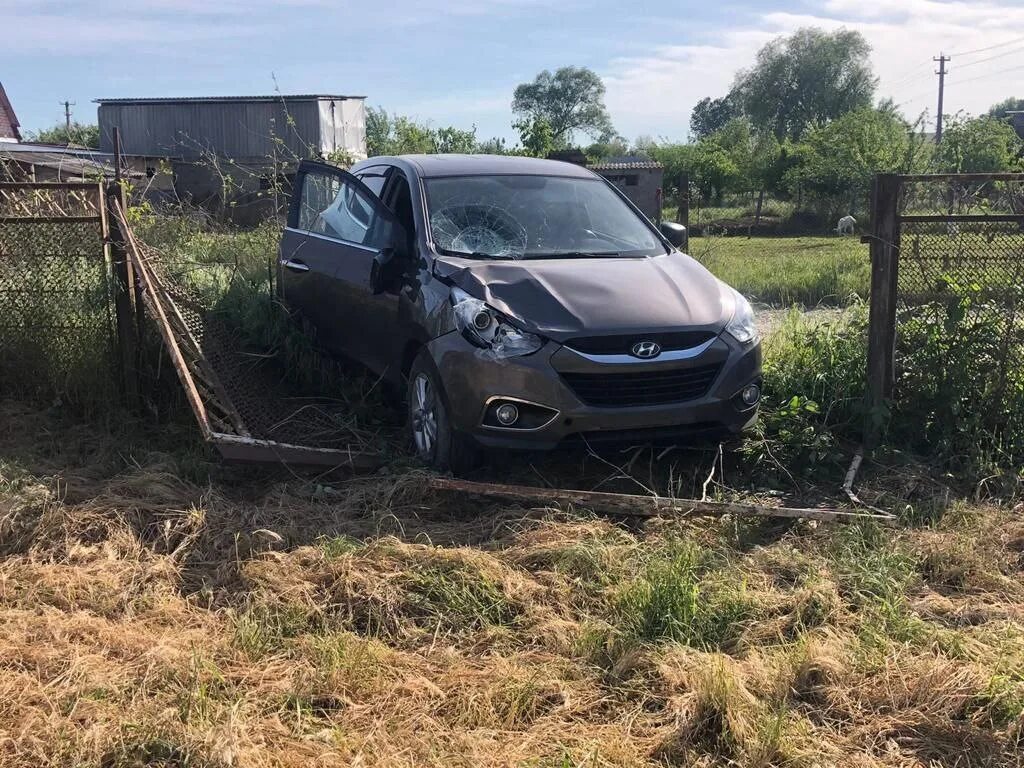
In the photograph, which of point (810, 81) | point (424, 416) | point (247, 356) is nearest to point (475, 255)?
point (424, 416)

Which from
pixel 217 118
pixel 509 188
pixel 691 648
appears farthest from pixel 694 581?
pixel 217 118

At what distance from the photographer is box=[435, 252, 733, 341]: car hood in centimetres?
463

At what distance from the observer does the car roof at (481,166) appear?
588 cm

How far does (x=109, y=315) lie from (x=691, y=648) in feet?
14.6

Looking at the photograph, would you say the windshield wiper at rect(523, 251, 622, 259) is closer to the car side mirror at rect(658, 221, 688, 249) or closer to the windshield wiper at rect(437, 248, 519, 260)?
the windshield wiper at rect(437, 248, 519, 260)

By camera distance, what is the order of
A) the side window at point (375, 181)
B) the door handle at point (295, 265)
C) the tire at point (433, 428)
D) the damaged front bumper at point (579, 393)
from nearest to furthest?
the damaged front bumper at point (579, 393) < the tire at point (433, 428) < the side window at point (375, 181) < the door handle at point (295, 265)

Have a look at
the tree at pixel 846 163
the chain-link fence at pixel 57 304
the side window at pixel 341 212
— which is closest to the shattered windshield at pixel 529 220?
the side window at pixel 341 212

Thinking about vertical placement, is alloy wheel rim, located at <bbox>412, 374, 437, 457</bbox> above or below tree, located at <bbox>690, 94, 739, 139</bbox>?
below

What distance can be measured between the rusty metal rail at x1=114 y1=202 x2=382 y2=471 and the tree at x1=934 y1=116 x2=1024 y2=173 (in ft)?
96.3

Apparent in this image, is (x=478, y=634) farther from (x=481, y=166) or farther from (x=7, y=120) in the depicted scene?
(x=7, y=120)

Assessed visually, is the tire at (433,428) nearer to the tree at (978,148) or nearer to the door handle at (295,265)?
the door handle at (295,265)

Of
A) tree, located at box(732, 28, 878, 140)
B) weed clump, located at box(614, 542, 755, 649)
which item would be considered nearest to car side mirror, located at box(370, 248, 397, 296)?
weed clump, located at box(614, 542, 755, 649)

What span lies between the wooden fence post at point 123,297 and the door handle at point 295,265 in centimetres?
121

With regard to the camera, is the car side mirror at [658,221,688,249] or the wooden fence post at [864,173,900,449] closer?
the wooden fence post at [864,173,900,449]
